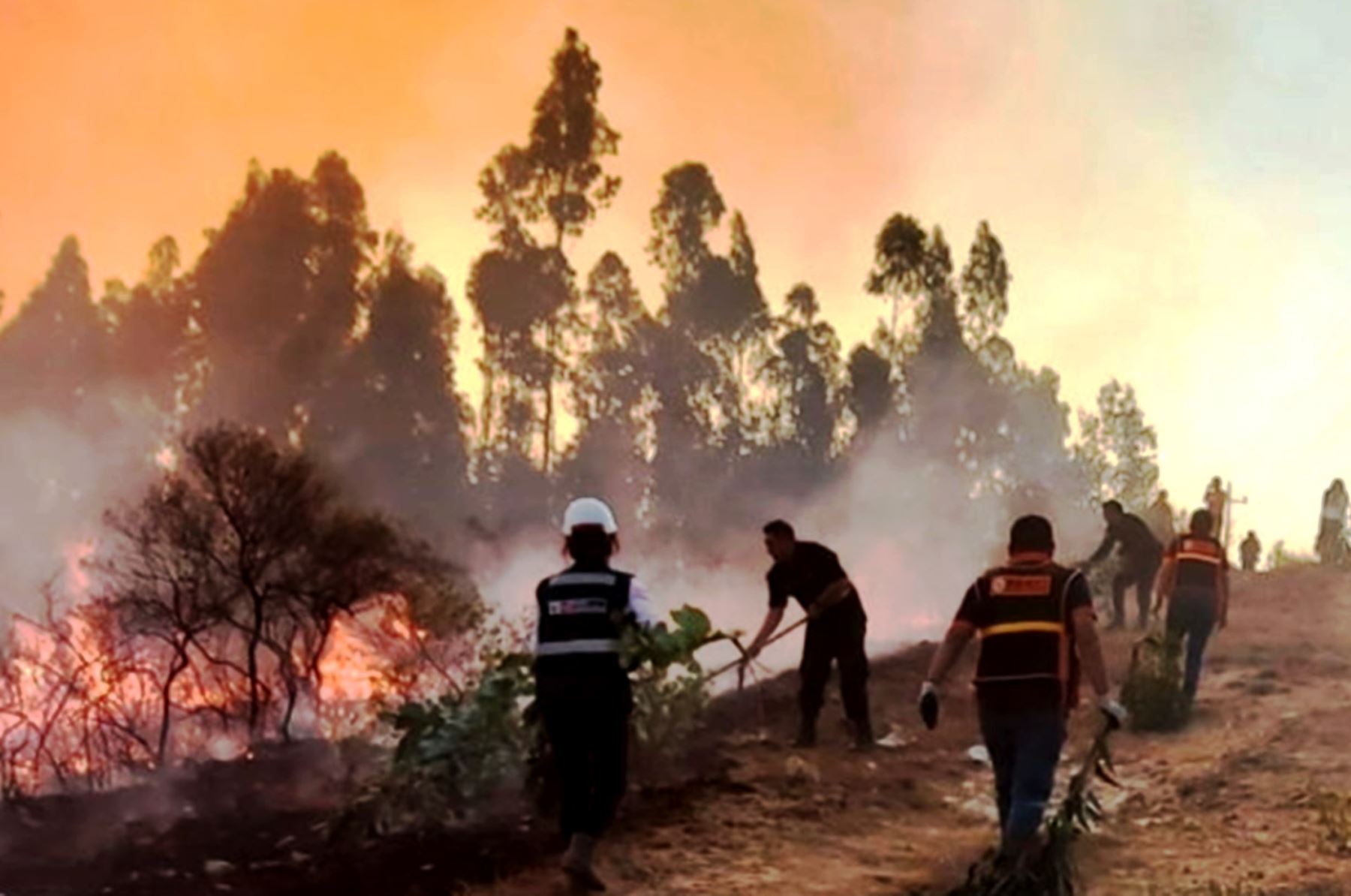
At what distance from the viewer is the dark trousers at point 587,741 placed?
6691 millimetres

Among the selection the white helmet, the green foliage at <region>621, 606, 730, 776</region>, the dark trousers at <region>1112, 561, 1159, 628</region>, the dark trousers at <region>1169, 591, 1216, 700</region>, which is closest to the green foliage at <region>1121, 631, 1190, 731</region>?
the dark trousers at <region>1169, 591, 1216, 700</region>

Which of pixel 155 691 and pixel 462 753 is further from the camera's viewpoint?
pixel 155 691

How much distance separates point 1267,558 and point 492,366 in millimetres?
26793

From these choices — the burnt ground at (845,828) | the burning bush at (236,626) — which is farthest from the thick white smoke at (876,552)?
the burnt ground at (845,828)

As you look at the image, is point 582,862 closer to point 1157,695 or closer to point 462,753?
point 462,753

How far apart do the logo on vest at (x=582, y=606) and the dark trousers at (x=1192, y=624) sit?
288 inches

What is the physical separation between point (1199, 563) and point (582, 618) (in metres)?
7.56

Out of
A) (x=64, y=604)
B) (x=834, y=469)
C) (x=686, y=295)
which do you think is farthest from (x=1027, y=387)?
(x=64, y=604)

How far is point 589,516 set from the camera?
6816mm

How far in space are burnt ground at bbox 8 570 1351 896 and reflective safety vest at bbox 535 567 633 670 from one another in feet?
4.04

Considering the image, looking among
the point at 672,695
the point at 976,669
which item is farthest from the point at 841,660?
the point at 976,669

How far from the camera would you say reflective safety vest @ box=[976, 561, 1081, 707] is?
6477 millimetres

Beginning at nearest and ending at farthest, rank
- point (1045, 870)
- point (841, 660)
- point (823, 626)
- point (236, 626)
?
point (1045, 870)
point (823, 626)
point (841, 660)
point (236, 626)

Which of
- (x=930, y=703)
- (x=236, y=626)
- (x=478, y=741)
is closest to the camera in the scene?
(x=930, y=703)
